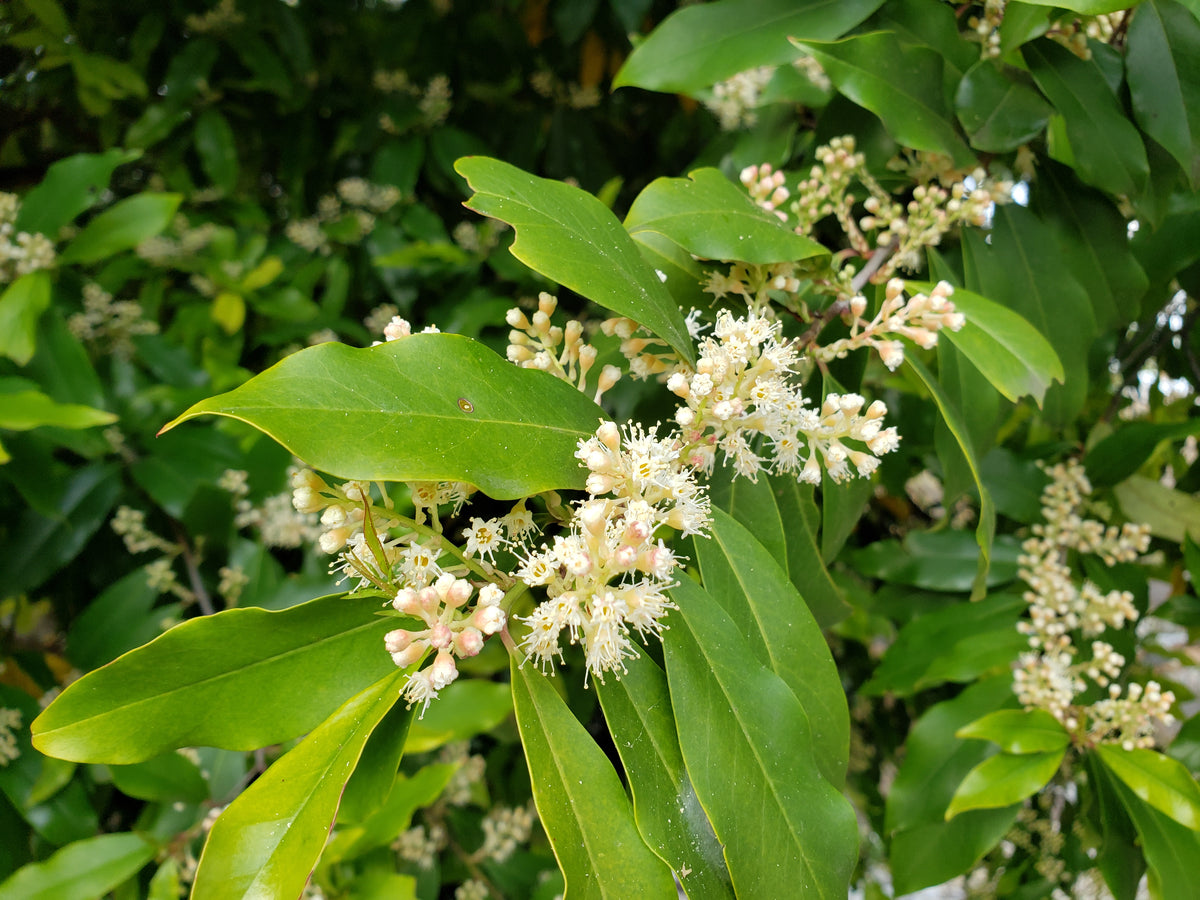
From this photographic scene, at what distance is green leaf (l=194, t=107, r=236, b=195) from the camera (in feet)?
7.34

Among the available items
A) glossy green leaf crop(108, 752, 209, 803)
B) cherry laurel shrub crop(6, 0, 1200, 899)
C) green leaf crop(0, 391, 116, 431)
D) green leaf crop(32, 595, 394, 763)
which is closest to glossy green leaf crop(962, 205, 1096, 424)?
cherry laurel shrub crop(6, 0, 1200, 899)

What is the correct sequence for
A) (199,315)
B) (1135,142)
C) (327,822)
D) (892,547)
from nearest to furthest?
(327,822), (1135,142), (892,547), (199,315)

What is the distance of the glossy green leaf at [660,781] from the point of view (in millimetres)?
660

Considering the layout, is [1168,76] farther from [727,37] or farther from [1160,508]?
[1160,508]

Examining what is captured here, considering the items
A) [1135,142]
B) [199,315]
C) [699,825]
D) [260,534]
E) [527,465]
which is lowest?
[260,534]

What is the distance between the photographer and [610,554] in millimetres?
641

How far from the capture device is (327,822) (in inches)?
23.4

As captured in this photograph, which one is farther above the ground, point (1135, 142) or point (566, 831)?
point (1135, 142)

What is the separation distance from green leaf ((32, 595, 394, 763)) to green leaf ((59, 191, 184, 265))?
128 centimetres

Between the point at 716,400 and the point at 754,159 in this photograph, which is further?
the point at 754,159

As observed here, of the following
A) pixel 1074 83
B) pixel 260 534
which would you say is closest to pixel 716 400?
pixel 1074 83

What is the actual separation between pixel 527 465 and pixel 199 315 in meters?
1.87

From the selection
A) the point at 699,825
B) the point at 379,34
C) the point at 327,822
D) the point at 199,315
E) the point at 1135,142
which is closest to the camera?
the point at 327,822

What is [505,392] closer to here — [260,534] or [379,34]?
[260,534]
